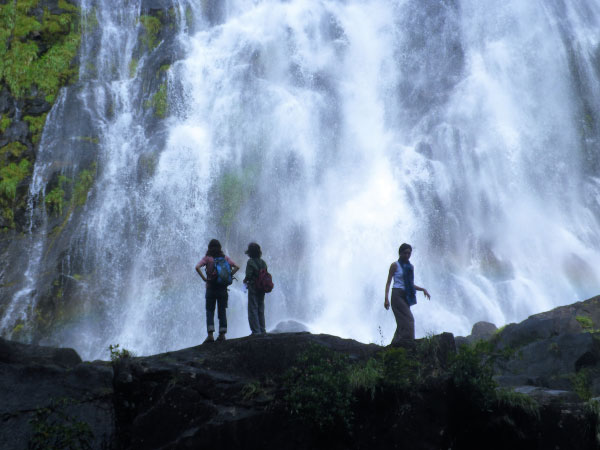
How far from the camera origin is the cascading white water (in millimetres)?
19484

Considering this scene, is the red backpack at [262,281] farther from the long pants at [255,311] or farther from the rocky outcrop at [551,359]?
the rocky outcrop at [551,359]

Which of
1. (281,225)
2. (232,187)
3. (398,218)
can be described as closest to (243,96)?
(232,187)

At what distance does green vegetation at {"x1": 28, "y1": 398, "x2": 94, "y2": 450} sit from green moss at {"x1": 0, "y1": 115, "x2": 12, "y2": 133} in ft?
69.7

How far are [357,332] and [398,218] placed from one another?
604 centimetres

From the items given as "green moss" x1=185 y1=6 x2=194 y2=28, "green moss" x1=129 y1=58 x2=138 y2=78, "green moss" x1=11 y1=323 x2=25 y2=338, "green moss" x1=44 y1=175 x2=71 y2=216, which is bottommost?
"green moss" x1=11 y1=323 x2=25 y2=338

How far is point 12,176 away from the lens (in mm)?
21812

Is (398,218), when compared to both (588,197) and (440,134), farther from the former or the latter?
(588,197)

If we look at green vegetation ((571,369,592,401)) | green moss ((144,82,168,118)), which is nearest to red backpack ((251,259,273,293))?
green vegetation ((571,369,592,401))

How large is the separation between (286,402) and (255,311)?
2352mm

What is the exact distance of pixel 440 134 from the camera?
1006 inches

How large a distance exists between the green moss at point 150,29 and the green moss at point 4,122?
24.3 feet

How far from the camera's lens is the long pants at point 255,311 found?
7.93 metres

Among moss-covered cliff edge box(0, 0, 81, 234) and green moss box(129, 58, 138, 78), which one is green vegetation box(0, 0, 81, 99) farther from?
green moss box(129, 58, 138, 78)

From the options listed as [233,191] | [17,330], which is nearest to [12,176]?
[17,330]
